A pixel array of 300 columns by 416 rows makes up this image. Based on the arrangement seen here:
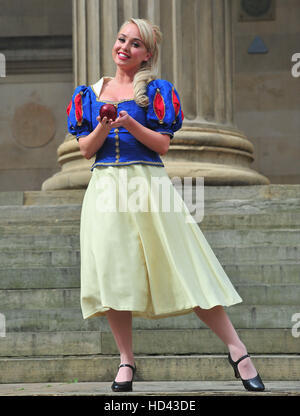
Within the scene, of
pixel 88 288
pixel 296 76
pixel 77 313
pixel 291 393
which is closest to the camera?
pixel 291 393

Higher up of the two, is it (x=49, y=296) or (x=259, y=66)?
(x=259, y=66)

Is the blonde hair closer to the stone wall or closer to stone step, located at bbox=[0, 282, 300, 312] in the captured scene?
stone step, located at bbox=[0, 282, 300, 312]

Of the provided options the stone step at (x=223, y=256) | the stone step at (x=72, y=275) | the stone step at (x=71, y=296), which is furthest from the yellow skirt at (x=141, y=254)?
the stone step at (x=223, y=256)

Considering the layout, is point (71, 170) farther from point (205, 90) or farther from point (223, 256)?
point (223, 256)

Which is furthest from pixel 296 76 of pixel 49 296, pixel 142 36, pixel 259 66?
pixel 142 36

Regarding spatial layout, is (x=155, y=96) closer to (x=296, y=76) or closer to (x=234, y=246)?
(x=234, y=246)

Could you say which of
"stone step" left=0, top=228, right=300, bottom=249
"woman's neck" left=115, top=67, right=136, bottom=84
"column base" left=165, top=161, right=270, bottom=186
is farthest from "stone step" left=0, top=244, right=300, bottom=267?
"woman's neck" left=115, top=67, right=136, bottom=84

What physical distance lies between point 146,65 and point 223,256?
98.5 inches

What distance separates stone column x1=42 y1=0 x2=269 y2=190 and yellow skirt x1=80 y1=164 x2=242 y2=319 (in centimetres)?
467

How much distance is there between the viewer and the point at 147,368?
6.58m

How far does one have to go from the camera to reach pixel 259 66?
1505 centimetres

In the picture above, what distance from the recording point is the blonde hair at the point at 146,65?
18.3 feet

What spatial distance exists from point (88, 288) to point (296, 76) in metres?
10.1

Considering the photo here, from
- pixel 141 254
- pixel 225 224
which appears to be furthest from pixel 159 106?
pixel 225 224
